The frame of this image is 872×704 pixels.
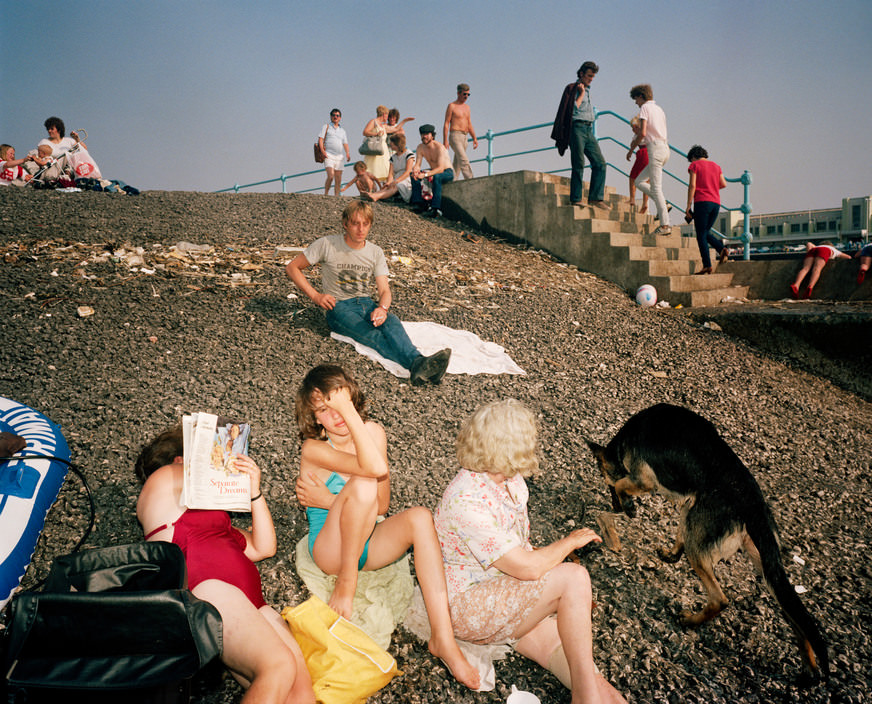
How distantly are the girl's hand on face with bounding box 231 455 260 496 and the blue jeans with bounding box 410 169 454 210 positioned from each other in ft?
29.7

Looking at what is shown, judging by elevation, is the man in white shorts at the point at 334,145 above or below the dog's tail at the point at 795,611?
above

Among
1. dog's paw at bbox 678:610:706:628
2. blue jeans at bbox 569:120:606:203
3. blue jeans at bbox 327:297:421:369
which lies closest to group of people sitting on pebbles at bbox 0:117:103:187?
blue jeans at bbox 327:297:421:369

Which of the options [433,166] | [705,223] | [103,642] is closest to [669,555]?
[103,642]

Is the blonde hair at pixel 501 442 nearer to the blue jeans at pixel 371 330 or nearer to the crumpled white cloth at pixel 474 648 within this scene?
the crumpled white cloth at pixel 474 648

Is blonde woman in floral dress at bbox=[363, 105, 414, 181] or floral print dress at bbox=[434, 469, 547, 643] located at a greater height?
blonde woman in floral dress at bbox=[363, 105, 414, 181]

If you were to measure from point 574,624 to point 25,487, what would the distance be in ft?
8.64

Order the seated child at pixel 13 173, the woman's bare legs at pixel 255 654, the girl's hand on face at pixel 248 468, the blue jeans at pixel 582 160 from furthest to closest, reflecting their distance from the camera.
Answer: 1. the seated child at pixel 13 173
2. the blue jeans at pixel 582 160
3. the girl's hand on face at pixel 248 468
4. the woman's bare legs at pixel 255 654

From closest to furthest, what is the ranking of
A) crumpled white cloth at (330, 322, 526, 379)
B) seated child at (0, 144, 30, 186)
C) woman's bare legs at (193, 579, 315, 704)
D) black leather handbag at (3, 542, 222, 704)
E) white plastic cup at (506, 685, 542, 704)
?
black leather handbag at (3, 542, 222, 704) → woman's bare legs at (193, 579, 315, 704) → white plastic cup at (506, 685, 542, 704) → crumpled white cloth at (330, 322, 526, 379) → seated child at (0, 144, 30, 186)

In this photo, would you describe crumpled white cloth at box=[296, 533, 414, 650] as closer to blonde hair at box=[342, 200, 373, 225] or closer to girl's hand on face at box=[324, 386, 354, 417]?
girl's hand on face at box=[324, 386, 354, 417]

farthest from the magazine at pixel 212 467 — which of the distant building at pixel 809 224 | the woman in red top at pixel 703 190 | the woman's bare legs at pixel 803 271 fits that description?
the distant building at pixel 809 224

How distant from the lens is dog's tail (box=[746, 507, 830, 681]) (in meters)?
2.10

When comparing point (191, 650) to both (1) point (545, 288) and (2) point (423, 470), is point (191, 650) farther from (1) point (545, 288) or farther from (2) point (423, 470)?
(1) point (545, 288)

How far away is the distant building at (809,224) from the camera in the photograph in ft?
193

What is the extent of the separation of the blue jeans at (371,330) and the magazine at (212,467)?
8.15 ft
